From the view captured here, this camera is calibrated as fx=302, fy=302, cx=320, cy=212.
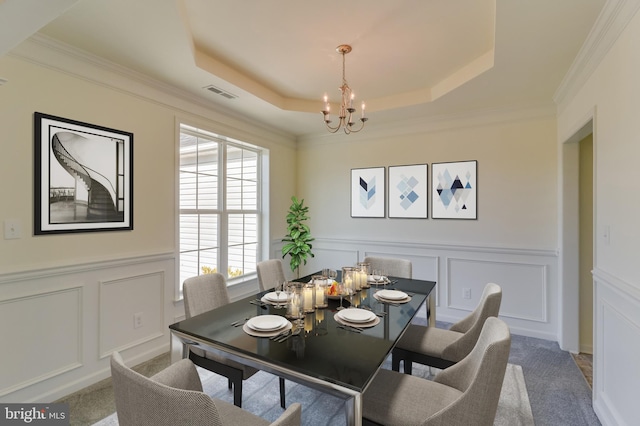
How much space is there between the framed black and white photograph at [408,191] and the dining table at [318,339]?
2012 mm

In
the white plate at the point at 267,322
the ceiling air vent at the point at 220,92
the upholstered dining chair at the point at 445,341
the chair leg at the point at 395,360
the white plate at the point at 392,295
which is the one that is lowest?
the chair leg at the point at 395,360

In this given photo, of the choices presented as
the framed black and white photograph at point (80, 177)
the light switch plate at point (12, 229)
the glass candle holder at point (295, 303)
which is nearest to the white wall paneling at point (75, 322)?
the light switch plate at point (12, 229)

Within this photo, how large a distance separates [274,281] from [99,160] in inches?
69.5

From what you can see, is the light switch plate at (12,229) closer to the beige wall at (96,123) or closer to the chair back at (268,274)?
the beige wall at (96,123)

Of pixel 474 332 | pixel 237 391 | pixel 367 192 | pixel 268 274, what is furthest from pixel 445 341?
pixel 367 192

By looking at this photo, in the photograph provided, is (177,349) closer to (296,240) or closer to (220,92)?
(220,92)

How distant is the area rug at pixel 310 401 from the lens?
1.98 metres

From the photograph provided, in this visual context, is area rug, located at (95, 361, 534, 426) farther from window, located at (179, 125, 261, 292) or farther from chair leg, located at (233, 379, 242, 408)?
window, located at (179, 125, 261, 292)

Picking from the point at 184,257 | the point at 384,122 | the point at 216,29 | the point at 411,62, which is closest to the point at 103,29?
the point at 216,29

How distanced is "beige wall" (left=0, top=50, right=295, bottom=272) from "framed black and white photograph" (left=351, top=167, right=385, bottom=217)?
1789 millimetres

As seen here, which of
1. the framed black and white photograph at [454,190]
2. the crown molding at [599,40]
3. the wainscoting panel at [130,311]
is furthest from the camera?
the framed black and white photograph at [454,190]

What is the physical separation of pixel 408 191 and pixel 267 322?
2.90 metres

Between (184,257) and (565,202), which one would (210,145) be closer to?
(184,257)

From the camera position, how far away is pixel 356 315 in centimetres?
167
